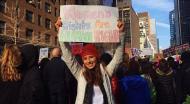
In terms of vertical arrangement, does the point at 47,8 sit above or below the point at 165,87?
above

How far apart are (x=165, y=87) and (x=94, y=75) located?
498cm

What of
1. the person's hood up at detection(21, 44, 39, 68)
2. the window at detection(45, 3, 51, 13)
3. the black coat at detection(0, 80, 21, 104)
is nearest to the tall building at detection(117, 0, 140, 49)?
the window at detection(45, 3, 51, 13)

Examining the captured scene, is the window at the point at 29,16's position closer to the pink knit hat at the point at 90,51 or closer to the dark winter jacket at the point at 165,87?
the dark winter jacket at the point at 165,87

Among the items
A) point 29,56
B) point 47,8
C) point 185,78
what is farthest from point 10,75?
point 47,8

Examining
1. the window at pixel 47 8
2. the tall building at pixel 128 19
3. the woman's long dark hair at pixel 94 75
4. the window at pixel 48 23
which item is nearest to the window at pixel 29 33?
the window at pixel 48 23

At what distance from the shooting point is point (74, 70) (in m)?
5.73

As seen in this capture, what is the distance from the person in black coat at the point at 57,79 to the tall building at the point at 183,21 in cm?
12346

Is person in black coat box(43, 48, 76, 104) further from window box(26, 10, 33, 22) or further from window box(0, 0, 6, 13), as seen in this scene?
window box(26, 10, 33, 22)

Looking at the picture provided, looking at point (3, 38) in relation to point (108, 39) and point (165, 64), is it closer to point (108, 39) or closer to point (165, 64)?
point (165, 64)

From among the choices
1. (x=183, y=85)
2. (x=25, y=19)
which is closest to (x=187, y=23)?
(x=25, y=19)

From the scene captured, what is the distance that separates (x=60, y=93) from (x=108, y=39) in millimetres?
3079

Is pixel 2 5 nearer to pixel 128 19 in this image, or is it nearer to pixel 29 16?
pixel 29 16

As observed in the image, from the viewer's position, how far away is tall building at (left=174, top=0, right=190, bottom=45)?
440 ft

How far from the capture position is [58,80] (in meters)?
9.32
